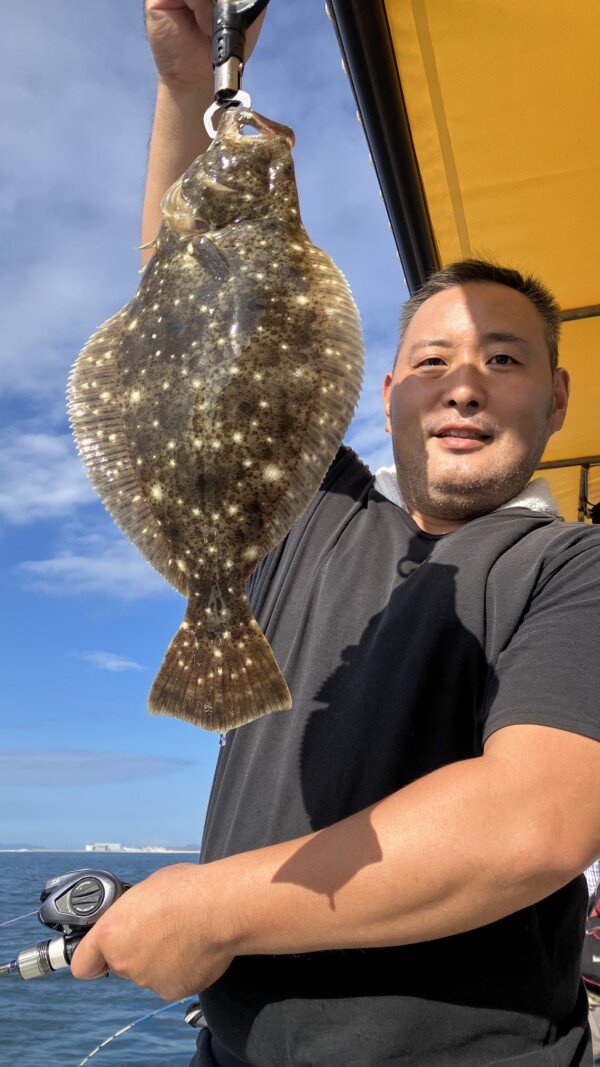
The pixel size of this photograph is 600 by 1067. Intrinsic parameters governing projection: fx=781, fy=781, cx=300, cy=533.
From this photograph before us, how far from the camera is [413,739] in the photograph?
5.63 ft

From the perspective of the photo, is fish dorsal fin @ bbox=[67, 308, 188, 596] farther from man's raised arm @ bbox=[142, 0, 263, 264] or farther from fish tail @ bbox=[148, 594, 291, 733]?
man's raised arm @ bbox=[142, 0, 263, 264]

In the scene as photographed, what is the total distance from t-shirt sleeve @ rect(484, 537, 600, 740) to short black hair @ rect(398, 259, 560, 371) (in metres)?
1.05

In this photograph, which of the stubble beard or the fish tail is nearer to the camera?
the fish tail

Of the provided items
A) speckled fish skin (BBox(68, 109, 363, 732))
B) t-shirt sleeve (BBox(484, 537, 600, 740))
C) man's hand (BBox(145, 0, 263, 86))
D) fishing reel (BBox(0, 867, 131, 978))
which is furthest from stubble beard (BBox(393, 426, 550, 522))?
fishing reel (BBox(0, 867, 131, 978))

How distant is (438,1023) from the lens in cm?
148

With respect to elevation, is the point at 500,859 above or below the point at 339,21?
below

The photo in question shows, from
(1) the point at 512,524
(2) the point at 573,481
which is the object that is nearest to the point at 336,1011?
(1) the point at 512,524

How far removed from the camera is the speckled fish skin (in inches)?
51.6

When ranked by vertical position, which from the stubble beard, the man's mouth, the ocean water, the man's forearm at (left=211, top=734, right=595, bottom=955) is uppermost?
the man's mouth

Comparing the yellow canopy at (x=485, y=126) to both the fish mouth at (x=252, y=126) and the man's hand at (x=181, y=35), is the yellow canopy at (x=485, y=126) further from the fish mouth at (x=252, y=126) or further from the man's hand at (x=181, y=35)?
the fish mouth at (x=252, y=126)

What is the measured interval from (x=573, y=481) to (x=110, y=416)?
5.64 m

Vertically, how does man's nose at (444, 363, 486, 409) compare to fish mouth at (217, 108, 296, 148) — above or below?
below

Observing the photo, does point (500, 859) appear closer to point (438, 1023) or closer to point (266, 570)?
point (438, 1023)

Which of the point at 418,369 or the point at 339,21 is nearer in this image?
the point at 418,369
